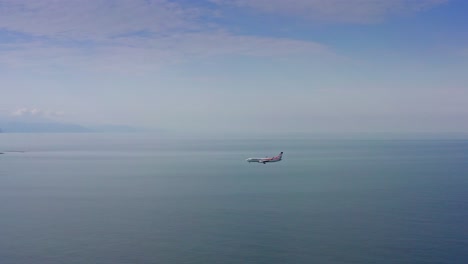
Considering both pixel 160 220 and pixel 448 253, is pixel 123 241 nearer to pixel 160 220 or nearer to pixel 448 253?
pixel 160 220

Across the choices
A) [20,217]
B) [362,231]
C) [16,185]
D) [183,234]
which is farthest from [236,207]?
[16,185]

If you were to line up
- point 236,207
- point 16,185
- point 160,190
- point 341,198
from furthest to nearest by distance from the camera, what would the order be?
point 16,185 < point 160,190 < point 341,198 < point 236,207

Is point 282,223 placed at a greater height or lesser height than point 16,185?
lesser

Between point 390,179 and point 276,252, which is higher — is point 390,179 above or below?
above

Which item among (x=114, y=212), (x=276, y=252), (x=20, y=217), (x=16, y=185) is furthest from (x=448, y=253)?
(x=16, y=185)

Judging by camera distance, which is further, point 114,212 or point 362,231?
point 114,212

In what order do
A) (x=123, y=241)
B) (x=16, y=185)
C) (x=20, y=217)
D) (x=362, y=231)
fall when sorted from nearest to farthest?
(x=123, y=241), (x=362, y=231), (x=20, y=217), (x=16, y=185)

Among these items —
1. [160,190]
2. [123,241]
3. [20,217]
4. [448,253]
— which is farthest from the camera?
[160,190]

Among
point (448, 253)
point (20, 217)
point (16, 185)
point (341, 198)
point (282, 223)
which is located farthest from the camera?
point (16, 185)

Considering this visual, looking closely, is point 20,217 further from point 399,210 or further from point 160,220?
point 399,210
